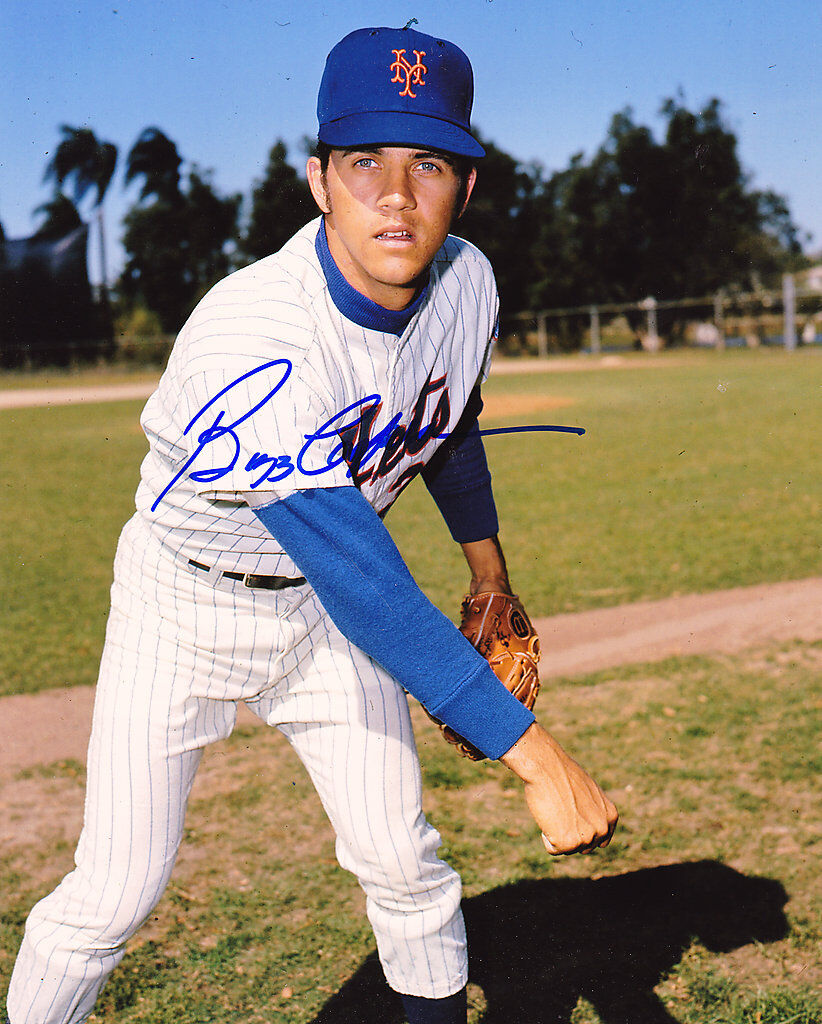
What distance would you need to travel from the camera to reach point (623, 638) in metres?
4.54

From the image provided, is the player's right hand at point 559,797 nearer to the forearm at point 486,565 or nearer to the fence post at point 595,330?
the forearm at point 486,565

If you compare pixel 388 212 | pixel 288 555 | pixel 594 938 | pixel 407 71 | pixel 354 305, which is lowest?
pixel 594 938

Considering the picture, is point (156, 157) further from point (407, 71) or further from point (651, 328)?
point (651, 328)

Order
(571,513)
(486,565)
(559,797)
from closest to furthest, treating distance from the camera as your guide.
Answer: (559,797)
(486,565)
(571,513)

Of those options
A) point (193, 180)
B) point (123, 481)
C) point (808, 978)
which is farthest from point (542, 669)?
point (193, 180)

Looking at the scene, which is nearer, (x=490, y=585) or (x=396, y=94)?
(x=396, y=94)

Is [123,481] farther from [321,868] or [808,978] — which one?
[808,978]

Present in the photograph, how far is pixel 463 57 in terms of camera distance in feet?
5.69

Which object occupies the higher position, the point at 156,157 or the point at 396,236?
the point at 156,157

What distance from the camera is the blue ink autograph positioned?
1.44 metres

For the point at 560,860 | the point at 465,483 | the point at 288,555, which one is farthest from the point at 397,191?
the point at 560,860

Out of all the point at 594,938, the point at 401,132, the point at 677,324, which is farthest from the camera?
the point at 677,324

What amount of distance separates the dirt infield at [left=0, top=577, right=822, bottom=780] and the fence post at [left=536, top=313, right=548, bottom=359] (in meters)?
25.0

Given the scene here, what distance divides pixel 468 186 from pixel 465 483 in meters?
0.64
